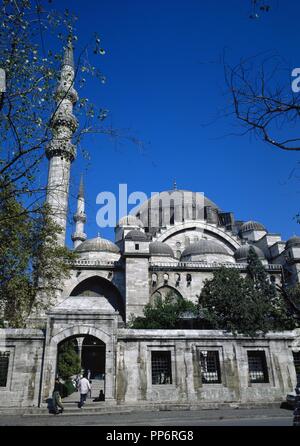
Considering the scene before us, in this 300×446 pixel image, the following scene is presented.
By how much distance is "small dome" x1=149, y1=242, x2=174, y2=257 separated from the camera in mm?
35875

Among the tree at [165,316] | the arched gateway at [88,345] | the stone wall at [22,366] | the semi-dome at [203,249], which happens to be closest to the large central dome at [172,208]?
the semi-dome at [203,249]

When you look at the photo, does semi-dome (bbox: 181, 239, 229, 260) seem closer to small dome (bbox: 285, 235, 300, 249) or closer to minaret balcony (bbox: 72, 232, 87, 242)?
small dome (bbox: 285, 235, 300, 249)

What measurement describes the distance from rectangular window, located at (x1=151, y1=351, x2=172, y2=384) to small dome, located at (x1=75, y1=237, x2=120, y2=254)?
23.9 metres

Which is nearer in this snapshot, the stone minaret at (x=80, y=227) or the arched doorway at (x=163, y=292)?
the arched doorway at (x=163, y=292)

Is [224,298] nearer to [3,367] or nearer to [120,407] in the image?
[120,407]

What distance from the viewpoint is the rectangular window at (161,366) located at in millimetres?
11875

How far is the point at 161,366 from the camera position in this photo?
1196 cm

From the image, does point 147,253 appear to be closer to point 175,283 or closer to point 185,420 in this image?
point 175,283

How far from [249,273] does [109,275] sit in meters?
12.6

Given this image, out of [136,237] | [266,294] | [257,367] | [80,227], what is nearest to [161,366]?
[257,367]

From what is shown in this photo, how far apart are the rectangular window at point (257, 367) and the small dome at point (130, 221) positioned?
1208 inches

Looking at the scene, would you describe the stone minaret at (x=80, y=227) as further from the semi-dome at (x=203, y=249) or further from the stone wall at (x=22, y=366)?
the stone wall at (x=22, y=366)

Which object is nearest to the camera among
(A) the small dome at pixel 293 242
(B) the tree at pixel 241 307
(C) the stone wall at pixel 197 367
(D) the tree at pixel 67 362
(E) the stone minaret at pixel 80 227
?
(C) the stone wall at pixel 197 367

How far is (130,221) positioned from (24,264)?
28.2 metres
